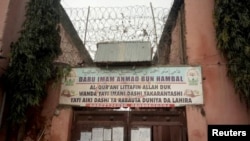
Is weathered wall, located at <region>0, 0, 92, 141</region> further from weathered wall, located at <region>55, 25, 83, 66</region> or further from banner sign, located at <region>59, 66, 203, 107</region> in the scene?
banner sign, located at <region>59, 66, 203, 107</region>

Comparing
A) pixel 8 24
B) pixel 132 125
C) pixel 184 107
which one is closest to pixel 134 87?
pixel 132 125

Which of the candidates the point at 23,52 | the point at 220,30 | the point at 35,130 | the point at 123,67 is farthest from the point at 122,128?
the point at 220,30

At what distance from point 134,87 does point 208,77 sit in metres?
1.53

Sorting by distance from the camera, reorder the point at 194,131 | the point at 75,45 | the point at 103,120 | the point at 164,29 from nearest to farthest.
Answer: the point at 194,131 → the point at 103,120 → the point at 164,29 → the point at 75,45

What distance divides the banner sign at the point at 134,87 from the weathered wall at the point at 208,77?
214mm

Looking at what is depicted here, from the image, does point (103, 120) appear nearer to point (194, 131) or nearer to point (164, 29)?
point (194, 131)

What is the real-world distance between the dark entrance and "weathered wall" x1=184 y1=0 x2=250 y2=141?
0.31 meters

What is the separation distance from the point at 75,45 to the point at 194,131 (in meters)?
3.92

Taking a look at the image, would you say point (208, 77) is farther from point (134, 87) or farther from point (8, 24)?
point (8, 24)

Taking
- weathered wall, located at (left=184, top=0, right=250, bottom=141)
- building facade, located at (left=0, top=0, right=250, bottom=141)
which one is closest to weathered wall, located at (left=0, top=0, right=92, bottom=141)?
building facade, located at (left=0, top=0, right=250, bottom=141)

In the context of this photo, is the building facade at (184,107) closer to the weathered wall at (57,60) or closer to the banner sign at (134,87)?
the weathered wall at (57,60)

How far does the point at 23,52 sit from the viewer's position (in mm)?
5625

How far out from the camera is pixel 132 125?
5711 mm

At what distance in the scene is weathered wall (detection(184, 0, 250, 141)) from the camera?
5.50m
